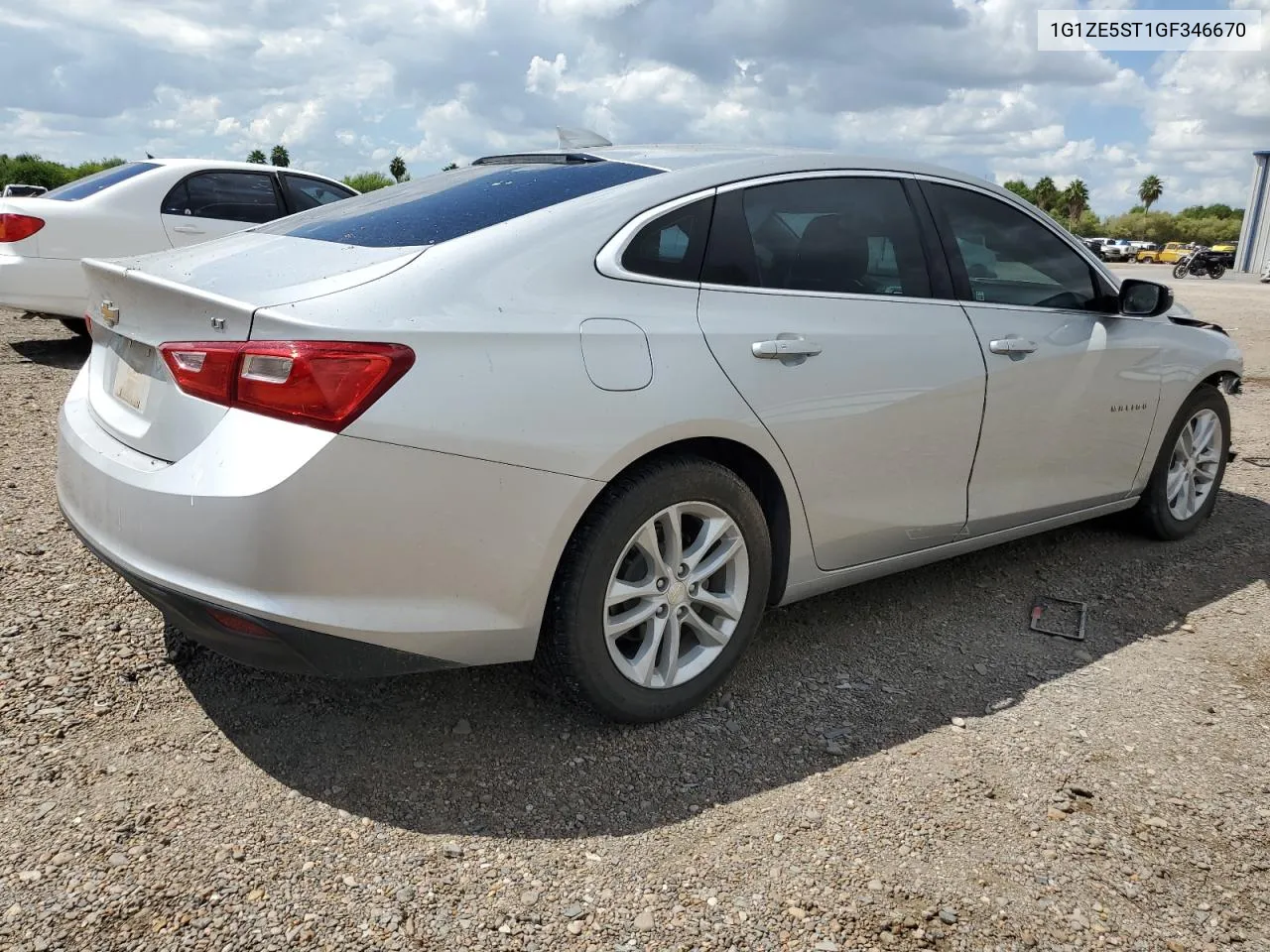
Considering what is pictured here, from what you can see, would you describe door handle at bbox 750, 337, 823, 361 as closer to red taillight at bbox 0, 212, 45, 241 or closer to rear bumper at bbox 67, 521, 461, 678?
rear bumper at bbox 67, 521, 461, 678

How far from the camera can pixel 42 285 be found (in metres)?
7.73

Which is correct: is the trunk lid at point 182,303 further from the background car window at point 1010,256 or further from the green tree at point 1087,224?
the green tree at point 1087,224

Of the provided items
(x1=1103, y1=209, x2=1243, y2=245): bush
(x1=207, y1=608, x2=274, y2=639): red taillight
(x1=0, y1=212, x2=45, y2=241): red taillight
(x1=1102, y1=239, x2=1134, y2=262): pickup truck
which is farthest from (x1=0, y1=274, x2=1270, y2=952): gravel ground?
(x1=1103, y1=209, x2=1243, y2=245): bush

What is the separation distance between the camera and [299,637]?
7.82 feet

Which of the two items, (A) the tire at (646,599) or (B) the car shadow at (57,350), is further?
(B) the car shadow at (57,350)

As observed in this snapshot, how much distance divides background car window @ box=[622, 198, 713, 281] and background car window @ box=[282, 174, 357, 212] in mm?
6608

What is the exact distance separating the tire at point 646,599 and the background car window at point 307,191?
6.91 m

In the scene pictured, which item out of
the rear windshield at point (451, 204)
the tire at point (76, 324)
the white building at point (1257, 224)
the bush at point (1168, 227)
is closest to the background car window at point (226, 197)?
the tire at point (76, 324)

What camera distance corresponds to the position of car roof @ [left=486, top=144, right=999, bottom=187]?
3.15 m

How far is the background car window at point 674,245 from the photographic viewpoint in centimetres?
282

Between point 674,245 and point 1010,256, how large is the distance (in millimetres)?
1646

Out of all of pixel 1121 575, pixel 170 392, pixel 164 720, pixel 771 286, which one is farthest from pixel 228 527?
pixel 1121 575

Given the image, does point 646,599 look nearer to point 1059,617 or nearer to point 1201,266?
point 1059,617

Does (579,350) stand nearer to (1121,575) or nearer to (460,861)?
(460,861)
